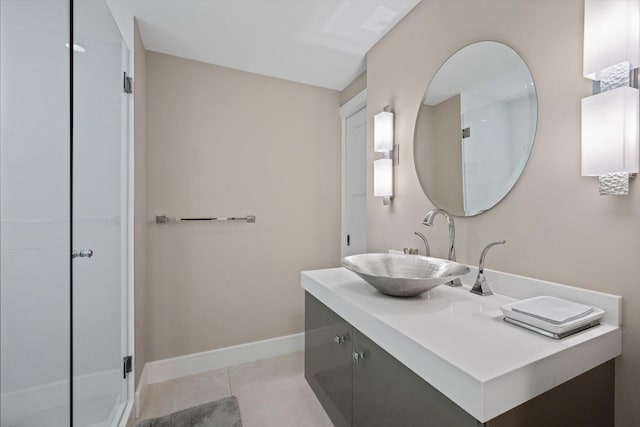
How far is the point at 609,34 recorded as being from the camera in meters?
0.84

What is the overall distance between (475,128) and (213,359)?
7.80 ft

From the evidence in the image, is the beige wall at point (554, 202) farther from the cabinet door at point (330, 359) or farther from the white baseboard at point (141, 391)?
the white baseboard at point (141, 391)

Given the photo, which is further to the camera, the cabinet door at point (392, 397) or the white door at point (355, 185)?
the white door at point (355, 185)

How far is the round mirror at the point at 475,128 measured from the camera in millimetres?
1167

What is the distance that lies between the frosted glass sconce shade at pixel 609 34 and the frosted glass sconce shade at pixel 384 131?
3.37ft

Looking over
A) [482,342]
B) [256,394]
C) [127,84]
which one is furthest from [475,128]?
[256,394]

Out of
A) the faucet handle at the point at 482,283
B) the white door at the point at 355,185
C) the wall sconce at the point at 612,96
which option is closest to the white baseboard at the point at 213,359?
the white door at the point at 355,185

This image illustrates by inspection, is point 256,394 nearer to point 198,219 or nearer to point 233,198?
point 198,219

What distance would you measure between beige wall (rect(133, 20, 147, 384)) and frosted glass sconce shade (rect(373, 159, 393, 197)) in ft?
4.99

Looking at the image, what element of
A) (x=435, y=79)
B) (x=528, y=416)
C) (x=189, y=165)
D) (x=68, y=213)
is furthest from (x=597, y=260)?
(x=189, y=165)

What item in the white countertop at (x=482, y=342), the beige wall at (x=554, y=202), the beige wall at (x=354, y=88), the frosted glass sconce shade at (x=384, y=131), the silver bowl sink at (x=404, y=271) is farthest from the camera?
the beige wall at (x=354, y=88)

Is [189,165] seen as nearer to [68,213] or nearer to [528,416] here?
[68,213]

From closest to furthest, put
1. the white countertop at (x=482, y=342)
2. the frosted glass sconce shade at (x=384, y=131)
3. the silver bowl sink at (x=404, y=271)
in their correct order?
1. the white countertop at (x=482, y=342)
2. the silver bowl sink at (x=404, y=271)
3. the frosted glass sconce shade at (x=384, y=131)

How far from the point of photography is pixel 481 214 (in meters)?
1.31
